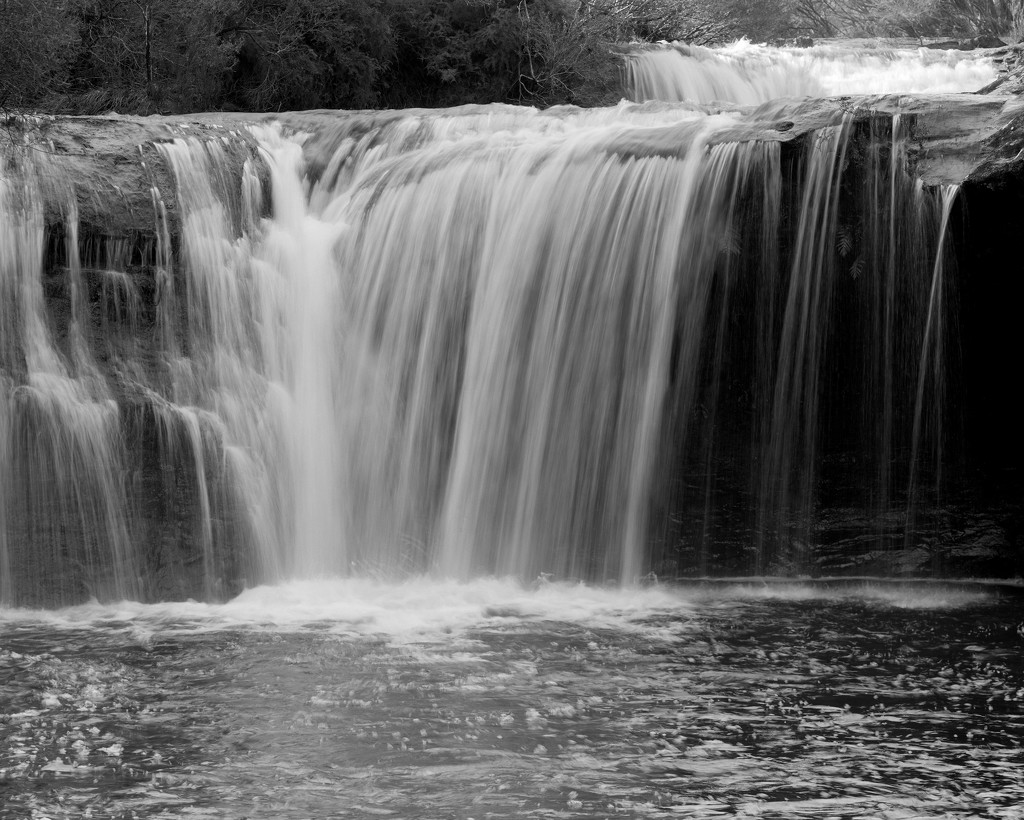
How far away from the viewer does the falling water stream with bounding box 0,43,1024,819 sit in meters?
7.85

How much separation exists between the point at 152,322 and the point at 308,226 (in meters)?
1.67

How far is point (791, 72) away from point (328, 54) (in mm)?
5988

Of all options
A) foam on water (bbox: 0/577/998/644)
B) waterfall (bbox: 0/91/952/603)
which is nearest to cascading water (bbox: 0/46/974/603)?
waterfall (bbox: 0/91/952/603)

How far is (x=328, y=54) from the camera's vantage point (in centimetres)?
1631

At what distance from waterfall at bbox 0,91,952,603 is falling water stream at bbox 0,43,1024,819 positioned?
22 millimetres

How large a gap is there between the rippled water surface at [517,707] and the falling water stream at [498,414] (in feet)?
0.23

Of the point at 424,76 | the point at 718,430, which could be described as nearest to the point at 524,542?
the point at 718,430

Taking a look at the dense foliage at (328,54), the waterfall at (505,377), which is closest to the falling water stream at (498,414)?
the waterfall at (505,377)

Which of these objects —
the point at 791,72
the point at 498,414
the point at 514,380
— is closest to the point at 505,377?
the point at 514,380

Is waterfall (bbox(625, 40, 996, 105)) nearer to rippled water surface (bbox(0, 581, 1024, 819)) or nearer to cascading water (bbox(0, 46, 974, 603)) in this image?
cascading water (bbox(0, 46, 974, 603))

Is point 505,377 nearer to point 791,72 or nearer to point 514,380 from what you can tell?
point 514,380

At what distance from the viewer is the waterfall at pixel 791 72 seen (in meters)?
15.7

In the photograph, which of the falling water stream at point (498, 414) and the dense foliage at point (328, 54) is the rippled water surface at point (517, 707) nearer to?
the falling water stream at point (498, 414)

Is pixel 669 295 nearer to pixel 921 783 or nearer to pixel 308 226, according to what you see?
pixel 308 226
